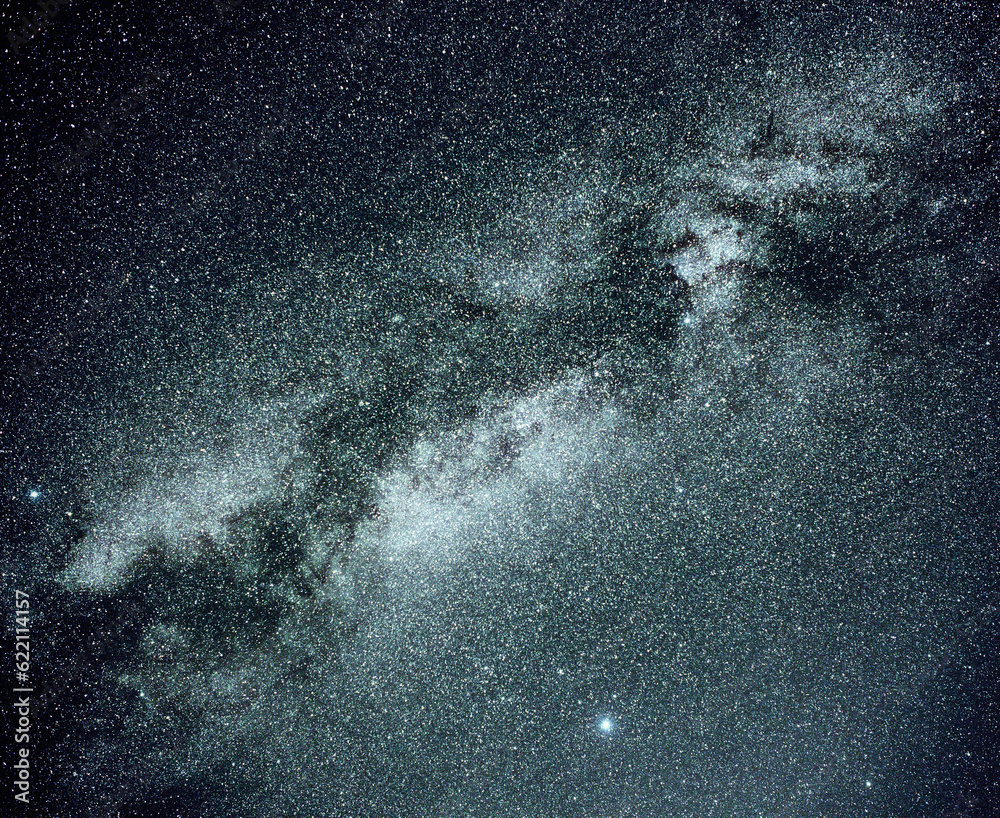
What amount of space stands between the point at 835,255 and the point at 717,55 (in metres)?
0.81

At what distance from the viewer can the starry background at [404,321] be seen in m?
1.46

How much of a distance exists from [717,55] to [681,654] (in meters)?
2.15

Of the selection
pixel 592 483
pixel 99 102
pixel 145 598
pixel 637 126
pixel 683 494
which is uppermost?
pixel 99 102

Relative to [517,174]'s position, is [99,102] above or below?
above

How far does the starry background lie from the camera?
1.46 metres

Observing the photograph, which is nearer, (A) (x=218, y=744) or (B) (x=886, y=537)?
(A) (x=218, y=744)

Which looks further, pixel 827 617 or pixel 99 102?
pixel 827 617

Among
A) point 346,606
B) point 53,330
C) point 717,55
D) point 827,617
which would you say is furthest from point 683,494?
point 53,330

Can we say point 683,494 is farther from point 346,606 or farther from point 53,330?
point 53,330

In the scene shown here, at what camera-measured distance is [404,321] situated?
1.49 m

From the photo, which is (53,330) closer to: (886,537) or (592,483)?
(592,483)

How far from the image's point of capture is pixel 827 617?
162 cm

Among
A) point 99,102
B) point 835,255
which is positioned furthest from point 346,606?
point 835,255

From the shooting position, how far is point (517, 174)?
1.48 metres
